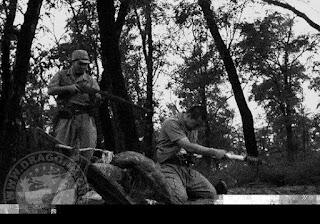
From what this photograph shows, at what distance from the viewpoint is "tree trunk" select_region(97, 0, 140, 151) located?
36.2ft

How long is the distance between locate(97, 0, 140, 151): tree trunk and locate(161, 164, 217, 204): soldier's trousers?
478 cm

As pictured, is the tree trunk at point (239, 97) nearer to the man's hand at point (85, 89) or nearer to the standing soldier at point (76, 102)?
the standing soldier at point (76, 102)

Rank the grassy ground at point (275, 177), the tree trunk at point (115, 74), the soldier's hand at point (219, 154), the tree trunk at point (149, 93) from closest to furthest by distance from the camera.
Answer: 1. the soldier's hand at point (219, 154)
2. the grassy ground at point (275, 177)
3. the tree trunk at point (115, 74)
4. the tree trunk at point (149, 93)

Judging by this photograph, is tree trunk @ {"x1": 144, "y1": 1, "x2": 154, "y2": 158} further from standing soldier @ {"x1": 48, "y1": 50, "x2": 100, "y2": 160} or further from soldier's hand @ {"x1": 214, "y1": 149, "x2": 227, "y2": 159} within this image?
soldier's hand @ {"x1": 214, "y1": 149, "x2": 227, "y2": 159}

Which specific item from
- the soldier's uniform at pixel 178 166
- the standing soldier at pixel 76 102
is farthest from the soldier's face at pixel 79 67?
the soldier's uniform at pixel 178 166

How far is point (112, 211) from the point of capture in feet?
2.99

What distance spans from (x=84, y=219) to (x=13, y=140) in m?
9.42

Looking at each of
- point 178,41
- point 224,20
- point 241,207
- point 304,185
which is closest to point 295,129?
point 178,41

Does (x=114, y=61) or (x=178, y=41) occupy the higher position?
(x=178, y=41)

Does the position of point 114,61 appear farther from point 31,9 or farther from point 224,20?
point 224,20

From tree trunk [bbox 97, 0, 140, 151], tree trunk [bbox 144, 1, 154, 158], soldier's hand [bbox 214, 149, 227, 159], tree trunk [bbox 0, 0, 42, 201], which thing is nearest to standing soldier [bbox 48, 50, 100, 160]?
soldier's hand [bbox 214, 149, 227, 159]

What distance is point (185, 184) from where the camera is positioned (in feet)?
20.0

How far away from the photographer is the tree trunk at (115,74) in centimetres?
1105

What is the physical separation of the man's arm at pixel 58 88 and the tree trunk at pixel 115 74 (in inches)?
191
